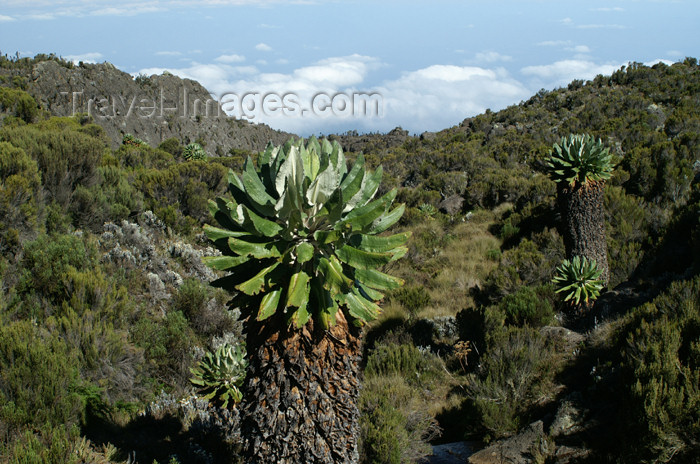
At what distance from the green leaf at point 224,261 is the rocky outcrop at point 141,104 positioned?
2759cm

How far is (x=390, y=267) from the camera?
13.3 meters

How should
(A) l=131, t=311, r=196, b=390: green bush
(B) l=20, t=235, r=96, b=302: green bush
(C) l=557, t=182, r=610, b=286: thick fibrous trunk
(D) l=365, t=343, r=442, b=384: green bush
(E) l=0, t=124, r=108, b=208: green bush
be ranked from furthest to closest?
(C) l=557, t=182, r=610, b=286: thick fibrous trunk, (E) l=0, t=124, r=108, b=208: green bush, (D) l=365, t=343, r=442, b=384: green bush, (A) l=131, t=311, r=196, b=390: green bush, (B) l=20, t=235, r=96, b=302: green bush

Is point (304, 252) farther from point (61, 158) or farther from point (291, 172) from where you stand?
point (61, 158)

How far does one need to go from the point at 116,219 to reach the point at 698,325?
10.1 metres

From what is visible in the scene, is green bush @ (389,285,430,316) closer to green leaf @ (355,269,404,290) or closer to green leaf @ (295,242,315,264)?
green leaf @ (355,269,404,290)

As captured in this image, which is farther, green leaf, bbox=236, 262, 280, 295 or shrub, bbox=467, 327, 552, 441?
shrub, bbox=467, 327, 552, 441

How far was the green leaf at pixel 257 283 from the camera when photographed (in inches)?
104

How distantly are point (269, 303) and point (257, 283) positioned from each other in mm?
164

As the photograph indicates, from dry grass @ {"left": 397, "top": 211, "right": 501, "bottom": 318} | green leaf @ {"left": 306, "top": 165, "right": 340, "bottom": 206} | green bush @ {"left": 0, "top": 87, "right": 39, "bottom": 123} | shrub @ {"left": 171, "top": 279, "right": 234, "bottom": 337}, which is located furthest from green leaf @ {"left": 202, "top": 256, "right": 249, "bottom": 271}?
green bush @ {"left": 0, "top": 87, "right": 39, "bottom": 123}

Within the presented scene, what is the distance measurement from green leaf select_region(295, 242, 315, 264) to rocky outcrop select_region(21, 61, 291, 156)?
27.8m

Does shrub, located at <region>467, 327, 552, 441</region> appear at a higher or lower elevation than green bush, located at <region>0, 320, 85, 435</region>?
lower

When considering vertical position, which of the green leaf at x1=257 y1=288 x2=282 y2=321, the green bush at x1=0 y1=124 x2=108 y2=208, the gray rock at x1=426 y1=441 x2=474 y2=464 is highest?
the green bush at x1=0 y1=124 x2=108 y2=208

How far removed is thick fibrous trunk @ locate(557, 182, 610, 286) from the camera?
9.24m

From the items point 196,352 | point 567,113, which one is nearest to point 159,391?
point 196,352
